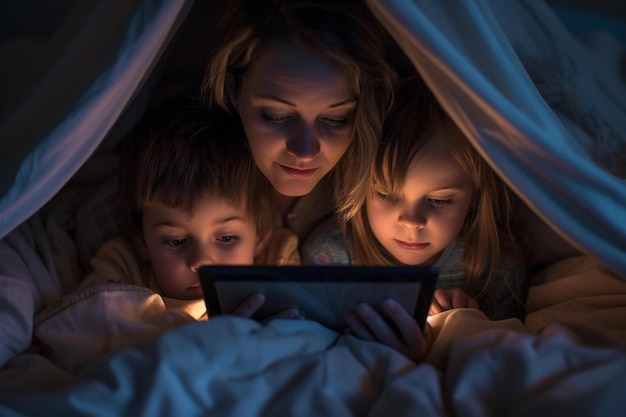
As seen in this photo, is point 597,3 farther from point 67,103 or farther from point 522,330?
point 67,103

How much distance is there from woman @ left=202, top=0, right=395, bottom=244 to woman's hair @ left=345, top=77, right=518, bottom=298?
40 mm

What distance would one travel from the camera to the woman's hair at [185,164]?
1.22 m

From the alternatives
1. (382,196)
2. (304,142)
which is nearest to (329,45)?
(304,142)

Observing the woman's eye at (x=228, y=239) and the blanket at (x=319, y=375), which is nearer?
the blanket at (x=319, y=375)

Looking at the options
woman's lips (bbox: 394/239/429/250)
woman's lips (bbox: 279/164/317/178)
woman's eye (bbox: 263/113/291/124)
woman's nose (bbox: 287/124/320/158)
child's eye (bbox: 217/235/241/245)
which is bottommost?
woman's lips (bbox: 394/239/429/250)

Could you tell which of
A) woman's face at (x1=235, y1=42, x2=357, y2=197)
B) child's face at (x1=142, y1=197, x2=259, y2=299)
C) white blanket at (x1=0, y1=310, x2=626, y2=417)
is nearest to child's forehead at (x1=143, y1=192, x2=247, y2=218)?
child's face at (x1=142, y1=197, x2=259, y2=299)

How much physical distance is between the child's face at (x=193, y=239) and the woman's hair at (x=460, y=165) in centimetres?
26

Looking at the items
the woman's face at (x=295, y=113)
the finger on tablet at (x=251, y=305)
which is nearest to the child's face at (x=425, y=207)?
the woman's face at (x=295, y=113)

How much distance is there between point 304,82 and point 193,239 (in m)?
0.38

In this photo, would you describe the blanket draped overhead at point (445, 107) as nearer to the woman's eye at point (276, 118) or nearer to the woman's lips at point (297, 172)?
the woman's eye at point (276, 118)

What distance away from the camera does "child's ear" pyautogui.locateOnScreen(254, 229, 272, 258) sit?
1391mm

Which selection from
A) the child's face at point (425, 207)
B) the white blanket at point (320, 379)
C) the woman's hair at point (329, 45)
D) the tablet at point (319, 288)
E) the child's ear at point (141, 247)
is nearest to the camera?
the white blanket at point (320, 379)

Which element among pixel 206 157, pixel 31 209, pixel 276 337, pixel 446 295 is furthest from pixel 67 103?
pixel 446 295

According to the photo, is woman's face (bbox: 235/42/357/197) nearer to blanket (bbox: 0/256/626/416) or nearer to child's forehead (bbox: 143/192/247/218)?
child's forehead (bbox: 143/192/247/218)
